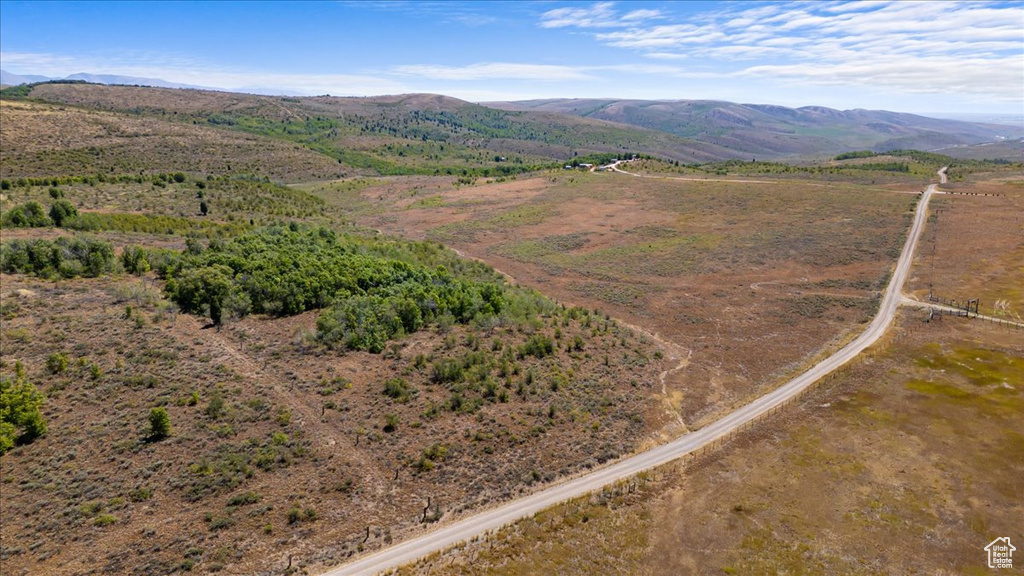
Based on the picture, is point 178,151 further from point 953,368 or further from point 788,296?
point 953,368

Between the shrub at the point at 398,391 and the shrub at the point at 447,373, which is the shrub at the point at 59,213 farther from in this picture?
the shrub at the point at 447,373

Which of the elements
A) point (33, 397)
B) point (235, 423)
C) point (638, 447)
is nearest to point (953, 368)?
point (638, 447)

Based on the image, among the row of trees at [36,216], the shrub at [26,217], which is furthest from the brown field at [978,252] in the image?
the shrub at [26,217]

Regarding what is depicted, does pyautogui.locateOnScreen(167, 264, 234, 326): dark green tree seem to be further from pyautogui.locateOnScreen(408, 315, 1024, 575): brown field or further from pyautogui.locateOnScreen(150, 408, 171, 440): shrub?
pyautogui.locateOnScreen(408, 315, 1024, 575): brown field

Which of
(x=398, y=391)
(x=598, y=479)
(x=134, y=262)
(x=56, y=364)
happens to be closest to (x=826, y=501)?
(x=598, y=479)

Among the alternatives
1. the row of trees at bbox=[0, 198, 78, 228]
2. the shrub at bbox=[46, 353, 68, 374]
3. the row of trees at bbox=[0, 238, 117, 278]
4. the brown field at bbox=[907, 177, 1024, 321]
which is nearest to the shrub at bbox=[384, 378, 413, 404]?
the shrub at bbox=[46, 353, 68, 374]

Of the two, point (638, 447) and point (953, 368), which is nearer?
point (638, 447)
